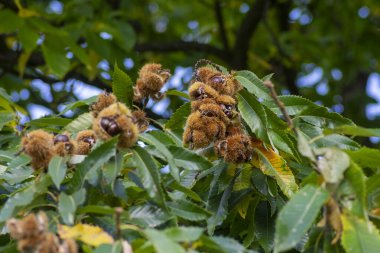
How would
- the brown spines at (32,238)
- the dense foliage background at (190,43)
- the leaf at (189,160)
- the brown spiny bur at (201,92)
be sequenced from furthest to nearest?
the dense foliage background at (190,43) < the brown spiny bur at (201,92) < the leaf at (189,160) < the brown spines at (32,238)

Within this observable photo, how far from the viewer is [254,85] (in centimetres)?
158

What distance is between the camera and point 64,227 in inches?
45.7

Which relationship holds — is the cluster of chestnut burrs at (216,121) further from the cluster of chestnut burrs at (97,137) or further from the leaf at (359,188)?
the leaf at (359,188)

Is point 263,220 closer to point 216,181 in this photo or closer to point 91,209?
point 216,181

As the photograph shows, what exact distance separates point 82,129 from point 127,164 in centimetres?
19

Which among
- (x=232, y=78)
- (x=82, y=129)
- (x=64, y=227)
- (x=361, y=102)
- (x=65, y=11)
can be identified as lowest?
(x=64, y=227)

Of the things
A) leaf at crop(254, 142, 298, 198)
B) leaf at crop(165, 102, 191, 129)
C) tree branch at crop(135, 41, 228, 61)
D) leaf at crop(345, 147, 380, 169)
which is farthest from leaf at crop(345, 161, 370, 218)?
tree branch at crop(135, 41, 228, 61)

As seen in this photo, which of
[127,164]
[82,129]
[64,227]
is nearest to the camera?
[64,227]

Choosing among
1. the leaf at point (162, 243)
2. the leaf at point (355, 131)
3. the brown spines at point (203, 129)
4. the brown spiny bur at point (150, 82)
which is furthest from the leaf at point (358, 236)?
the brown spiny bur at point (150, 82)

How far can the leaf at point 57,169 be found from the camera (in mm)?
1224

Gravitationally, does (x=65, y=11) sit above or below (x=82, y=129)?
above

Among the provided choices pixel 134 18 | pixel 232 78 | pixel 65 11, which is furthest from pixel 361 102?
pixel 232 78

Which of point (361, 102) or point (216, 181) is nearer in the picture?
point (216, 181)

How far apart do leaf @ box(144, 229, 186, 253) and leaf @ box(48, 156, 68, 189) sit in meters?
0.23
